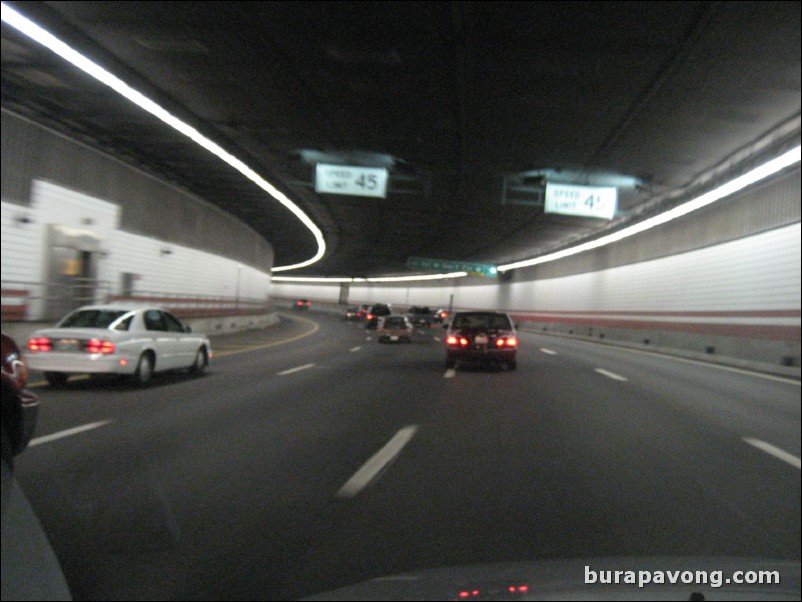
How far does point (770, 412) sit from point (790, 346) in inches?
355

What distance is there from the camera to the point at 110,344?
473 inches

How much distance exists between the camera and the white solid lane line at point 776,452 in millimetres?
8120

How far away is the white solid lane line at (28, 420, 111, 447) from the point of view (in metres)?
7.87

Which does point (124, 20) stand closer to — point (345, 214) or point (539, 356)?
point (539, 356)

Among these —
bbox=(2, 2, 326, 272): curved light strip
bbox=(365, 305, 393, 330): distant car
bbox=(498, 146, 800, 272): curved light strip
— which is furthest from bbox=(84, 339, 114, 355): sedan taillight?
bbox=(365, 305, 393, 330): distant car

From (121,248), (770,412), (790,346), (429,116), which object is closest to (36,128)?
(121,248)

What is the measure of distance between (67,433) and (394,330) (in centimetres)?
2322

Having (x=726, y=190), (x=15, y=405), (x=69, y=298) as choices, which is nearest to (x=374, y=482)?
(x=15, y=405)

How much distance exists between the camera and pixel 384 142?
18.5 meters

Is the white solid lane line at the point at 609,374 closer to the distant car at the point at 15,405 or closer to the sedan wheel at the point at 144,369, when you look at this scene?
the sedan wheel at the point at 144,369

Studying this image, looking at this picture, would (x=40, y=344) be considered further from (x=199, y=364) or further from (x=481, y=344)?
(x=481, y=344)

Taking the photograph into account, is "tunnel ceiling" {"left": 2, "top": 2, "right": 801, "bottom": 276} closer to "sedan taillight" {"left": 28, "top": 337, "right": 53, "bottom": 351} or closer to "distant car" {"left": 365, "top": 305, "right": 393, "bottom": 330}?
"sedan taillight" {"left": 28, "top": 337, "right": 53, "bottom": 351}

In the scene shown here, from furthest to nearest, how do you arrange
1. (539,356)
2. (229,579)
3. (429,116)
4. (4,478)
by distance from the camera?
(539,356)
(429,116)
(229,579)
(4,478)

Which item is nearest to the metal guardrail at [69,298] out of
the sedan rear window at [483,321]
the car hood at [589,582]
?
the sedan rear window at [483,321]
